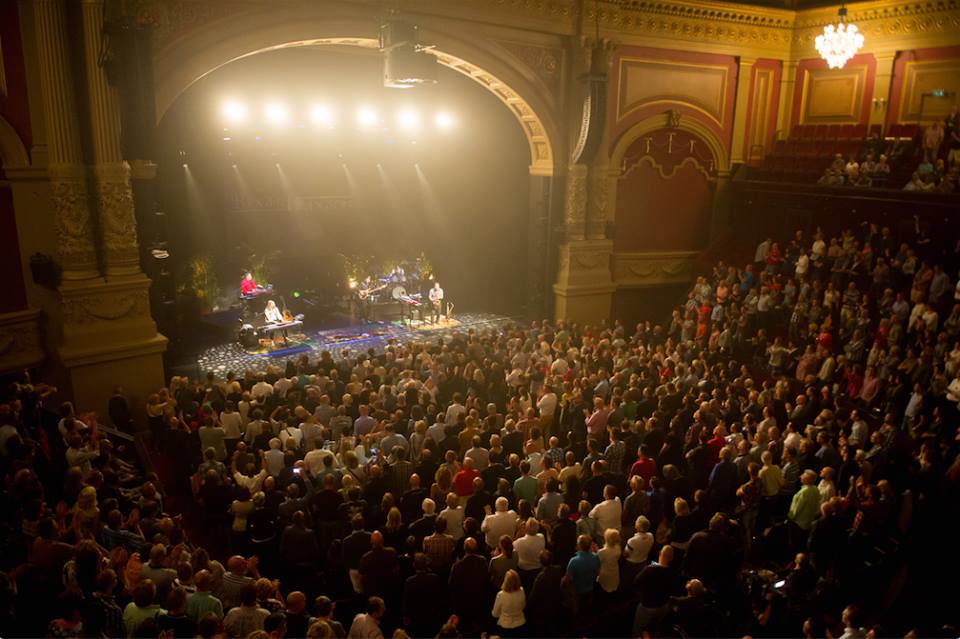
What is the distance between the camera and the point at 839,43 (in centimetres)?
1342

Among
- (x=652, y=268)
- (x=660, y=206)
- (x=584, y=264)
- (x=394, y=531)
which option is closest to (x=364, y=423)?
(x=394, y=531)

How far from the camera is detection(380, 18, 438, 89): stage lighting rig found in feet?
32.6

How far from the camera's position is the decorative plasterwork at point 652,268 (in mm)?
15352

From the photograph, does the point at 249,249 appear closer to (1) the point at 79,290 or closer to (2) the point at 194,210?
(2) the point at 194,210

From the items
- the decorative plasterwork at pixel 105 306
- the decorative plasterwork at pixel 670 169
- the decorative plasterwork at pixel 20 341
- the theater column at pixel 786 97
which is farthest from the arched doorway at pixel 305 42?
the theater column at pixel 786 97

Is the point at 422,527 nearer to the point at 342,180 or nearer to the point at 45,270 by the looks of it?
the point at 45,270

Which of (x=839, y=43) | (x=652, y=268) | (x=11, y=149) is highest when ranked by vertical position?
(x=839, y=43)

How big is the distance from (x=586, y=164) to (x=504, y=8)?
11.2ft

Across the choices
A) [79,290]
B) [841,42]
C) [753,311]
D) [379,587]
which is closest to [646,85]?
[841,42]

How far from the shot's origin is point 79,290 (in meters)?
9.70

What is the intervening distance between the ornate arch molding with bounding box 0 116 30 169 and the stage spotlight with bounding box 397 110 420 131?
7784 mm

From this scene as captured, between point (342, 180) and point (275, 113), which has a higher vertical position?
point (275, 113)

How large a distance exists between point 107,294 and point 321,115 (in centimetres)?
659

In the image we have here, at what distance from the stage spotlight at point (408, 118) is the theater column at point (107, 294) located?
6784 mm
